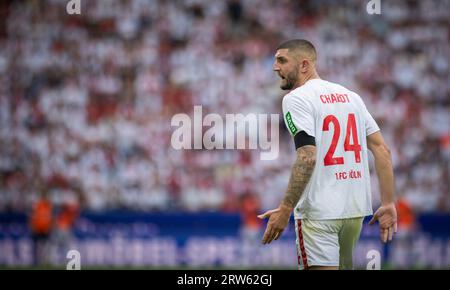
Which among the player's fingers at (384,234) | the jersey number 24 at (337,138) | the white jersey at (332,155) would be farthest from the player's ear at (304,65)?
the player's fingers at (384,234)

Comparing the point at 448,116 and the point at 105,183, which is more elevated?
the point at 448,116

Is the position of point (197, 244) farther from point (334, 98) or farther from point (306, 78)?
point (334, 98)

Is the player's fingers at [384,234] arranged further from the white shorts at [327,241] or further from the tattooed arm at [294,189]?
the tattooed arm at [294,189]

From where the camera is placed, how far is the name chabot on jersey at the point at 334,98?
583 cm

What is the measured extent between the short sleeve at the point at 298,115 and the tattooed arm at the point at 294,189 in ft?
0.51

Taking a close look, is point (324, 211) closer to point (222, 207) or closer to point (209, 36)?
point (222, 207)

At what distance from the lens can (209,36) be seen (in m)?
20.0

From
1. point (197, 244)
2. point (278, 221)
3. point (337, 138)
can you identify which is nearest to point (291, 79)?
point (337, 138)

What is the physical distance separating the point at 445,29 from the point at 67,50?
917 cm

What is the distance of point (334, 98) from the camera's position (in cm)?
587

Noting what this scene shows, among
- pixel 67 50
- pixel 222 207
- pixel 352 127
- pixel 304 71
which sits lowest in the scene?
pixel 222 207

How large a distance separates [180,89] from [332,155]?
13.0 m
